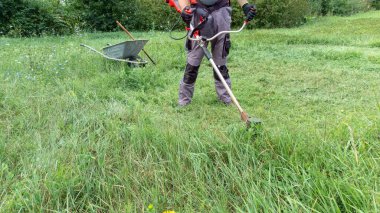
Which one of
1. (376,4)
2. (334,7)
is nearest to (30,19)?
(334,7)

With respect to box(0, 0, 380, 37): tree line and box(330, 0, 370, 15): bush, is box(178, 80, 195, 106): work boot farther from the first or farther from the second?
box(330, 0, 370, 15): bush

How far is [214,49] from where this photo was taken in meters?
4.12

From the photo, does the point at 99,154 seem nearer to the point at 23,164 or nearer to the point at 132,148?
the point at 132,148

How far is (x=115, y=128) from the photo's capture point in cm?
298

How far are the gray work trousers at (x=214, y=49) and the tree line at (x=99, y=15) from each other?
812 cm

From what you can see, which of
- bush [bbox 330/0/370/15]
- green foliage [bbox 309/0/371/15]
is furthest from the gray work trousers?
bush [bbox 330/0/370/15]

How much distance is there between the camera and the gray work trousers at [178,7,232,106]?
3.97 metres

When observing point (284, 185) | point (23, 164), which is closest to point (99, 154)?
point (23, 164)

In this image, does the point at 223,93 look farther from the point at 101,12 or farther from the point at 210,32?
the point at 101,12

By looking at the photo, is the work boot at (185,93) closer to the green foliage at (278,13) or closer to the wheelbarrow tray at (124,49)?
the wheelbarrow tray at (124,49)

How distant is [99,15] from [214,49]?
977 centimetres

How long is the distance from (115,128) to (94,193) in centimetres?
84

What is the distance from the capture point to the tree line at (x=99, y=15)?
11898mm

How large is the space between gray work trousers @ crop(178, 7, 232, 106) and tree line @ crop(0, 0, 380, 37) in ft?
26.6
